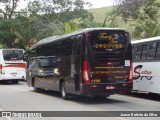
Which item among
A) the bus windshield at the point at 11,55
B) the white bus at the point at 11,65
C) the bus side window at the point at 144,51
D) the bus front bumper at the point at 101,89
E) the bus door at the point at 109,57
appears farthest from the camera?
the bus windshield at the point at 11,55

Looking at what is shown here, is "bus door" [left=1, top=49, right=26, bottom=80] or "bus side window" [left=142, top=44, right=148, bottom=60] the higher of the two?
"bus side window" [left=142, top=44, right=148, bottom=60]

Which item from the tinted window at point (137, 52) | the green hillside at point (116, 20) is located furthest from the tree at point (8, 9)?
the tinted window at point (137, 52)

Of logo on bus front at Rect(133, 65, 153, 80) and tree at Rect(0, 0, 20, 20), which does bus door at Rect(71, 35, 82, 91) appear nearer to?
logo on bus front at Rect(133, 65, 153, 80)

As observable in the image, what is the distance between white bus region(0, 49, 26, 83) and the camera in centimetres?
3114

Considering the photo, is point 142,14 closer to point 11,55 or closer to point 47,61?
point 11,55

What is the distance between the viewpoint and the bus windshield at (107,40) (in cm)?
1603

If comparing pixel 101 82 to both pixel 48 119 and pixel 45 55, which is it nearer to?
pixel 48 119

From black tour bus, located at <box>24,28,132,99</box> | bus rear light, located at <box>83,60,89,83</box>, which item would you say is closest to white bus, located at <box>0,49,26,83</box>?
black tour bus, located at <box>24,28,132,99</box>

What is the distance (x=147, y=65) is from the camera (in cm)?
1798

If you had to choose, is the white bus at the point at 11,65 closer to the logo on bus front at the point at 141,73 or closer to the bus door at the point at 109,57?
the logo on bus front at the point at 141,73

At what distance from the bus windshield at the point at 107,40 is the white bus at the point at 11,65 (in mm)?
16390

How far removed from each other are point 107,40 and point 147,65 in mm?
2817

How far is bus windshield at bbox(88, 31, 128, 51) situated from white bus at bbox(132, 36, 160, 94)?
1701 mm

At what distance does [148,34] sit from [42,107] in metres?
15.8
